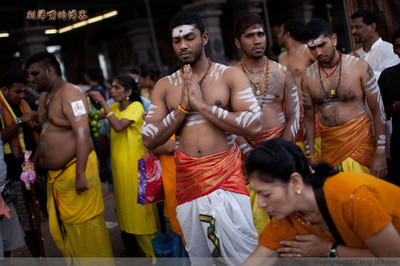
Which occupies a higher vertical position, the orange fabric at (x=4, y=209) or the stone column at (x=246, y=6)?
the stone column at (x=246, y=6)

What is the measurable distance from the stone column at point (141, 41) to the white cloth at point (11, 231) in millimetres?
7587

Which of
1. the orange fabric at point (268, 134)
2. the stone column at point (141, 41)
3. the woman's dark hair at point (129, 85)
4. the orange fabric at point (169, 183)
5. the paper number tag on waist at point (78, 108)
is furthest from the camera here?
the stone column at point (141, 41)

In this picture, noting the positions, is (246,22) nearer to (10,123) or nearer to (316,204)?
(316,204)

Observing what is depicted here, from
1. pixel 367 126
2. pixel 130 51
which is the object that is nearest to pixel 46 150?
pixel 367 126

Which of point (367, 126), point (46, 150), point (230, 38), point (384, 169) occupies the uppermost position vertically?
point (230, 38)

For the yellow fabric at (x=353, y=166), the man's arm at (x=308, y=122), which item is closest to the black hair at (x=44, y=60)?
the man's arm at (x=308, y=122)

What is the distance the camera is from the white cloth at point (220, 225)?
254 centimetres

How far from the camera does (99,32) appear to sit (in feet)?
42.9

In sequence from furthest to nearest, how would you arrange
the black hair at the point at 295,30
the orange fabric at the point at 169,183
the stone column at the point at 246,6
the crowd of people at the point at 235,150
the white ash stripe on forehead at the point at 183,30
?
the stone column at the point at 246,6 < the black hair at the point at 295,30 < the orange fabric at the point at 169,183 < the white ash stripe on forehead at the point at 183,30 < the crowd of people at the point at 235,150

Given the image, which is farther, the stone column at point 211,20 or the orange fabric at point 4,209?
the stone column at point 211,20

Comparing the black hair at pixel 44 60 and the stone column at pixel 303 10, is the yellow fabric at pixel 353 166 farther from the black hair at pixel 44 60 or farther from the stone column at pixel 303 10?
the stone column at pixel 303 10

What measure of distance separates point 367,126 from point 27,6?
8542 millimetres

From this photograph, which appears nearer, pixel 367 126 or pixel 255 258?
pixel 255 258

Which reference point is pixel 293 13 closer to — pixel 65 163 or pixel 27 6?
pixel 27 6
